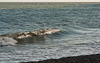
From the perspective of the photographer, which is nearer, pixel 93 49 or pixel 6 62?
pixel 6 62

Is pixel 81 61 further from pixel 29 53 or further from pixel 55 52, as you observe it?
pixel 29 53

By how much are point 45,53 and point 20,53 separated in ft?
4.71

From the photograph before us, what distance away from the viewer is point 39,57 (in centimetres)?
916

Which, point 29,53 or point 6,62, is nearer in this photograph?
point 6,62

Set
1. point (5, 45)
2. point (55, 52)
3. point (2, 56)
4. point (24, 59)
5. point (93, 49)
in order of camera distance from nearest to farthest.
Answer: point (24, 59)
point (2, 56)
point (55, 52)
point (93, 49)
point (5, 45)

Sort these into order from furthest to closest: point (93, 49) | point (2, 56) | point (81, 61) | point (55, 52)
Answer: point (93, 49), point (55, 52), point (2, 56), point (81, 61)

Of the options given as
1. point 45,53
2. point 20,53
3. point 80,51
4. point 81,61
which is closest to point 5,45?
point 20,53

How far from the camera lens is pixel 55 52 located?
10.2 m

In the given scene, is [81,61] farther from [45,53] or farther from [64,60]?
[45,53]

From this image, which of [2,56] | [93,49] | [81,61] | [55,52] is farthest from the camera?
[93,49]

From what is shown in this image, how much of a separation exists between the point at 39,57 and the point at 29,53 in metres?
1.06

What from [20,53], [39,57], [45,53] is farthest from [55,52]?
[20,53]

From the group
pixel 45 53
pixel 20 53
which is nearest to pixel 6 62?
pixel 20 53

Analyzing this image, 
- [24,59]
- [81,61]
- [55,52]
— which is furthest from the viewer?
[55,52]
